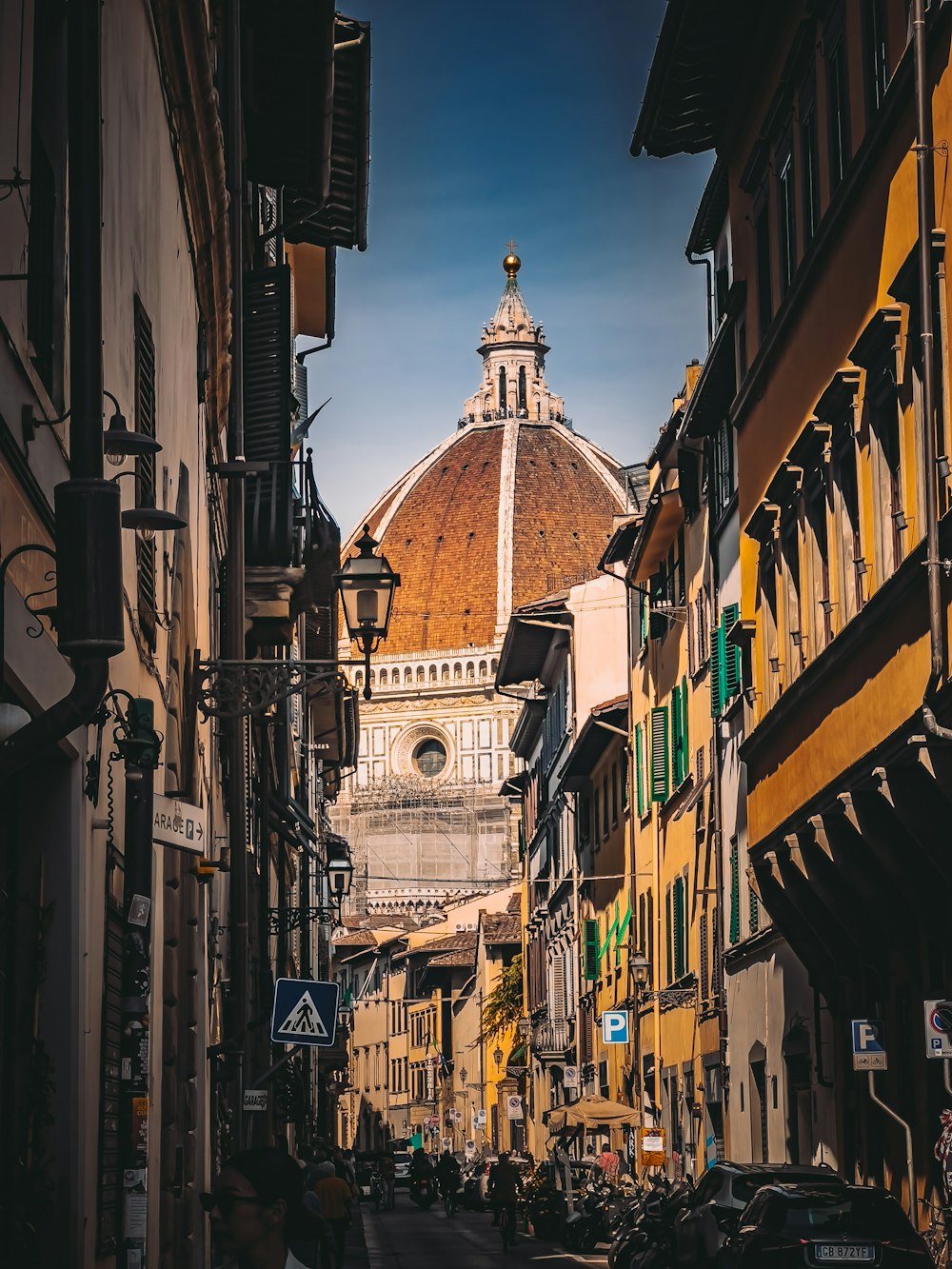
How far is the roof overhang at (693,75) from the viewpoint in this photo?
21.8 m

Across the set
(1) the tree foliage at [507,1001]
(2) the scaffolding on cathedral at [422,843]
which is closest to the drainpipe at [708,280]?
(1) the tree foliage at [507,1001]

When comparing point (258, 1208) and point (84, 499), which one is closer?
point (258, 1208)

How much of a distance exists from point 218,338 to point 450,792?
152 m

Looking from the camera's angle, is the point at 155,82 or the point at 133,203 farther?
the point at 155,82

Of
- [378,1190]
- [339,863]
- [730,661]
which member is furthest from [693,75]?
[378,1190]

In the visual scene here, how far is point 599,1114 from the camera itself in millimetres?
35562

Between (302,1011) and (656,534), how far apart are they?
60.1ft

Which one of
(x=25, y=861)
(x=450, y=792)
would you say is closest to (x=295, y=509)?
(x=25, y=861)

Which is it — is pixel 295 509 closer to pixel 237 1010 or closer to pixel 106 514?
pixel 237 1010

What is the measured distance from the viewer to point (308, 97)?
20.5 m

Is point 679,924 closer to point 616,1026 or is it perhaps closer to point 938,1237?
point 616,1026

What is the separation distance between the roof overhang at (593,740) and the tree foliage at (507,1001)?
21046 mm

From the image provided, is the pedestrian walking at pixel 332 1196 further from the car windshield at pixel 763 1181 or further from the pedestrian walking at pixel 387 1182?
the pedestrian walking at pixel 387 1182

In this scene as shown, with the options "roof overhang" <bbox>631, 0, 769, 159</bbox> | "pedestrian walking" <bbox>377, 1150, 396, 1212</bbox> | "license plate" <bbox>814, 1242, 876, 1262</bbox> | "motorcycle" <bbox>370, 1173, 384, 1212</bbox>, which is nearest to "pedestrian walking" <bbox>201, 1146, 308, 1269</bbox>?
"license plate" <bbox>814, 1242, 876, 1262</bbox>
